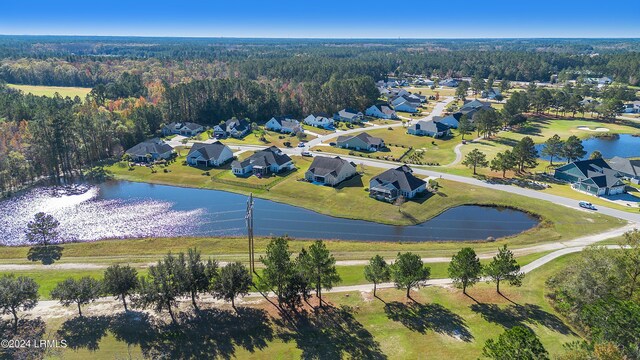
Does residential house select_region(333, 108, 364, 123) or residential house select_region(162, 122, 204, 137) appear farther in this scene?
residential house select_region(333, 108, 364, 123)

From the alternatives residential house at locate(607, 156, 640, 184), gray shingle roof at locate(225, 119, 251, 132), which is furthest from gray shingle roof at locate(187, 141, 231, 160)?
residential house at locate(607, 156, 640, 184)

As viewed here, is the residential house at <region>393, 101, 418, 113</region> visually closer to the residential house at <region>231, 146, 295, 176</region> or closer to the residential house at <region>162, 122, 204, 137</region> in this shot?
the residential house at <region>162, 122, 204, 137</region>

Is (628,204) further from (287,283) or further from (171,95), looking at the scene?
(171,95)

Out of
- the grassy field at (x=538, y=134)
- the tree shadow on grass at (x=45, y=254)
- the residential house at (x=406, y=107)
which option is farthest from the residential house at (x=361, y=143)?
the tree shadow on grass at (x=45, y=254)

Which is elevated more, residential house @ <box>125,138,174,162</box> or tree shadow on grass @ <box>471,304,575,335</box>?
residential house @ <box>125,138,174,162</box>

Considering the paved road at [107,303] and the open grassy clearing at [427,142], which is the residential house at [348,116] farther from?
the paved road at [107,303]

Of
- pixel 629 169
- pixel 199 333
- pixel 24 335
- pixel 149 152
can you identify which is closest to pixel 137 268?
pixel 24 335

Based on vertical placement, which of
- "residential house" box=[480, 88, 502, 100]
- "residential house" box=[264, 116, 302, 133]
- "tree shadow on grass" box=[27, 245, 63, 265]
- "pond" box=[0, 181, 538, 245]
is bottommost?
"pond" box=[0, 181, 538, 245]
